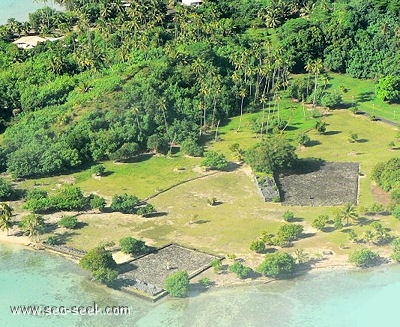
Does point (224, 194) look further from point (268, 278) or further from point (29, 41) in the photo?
point (29, 41)

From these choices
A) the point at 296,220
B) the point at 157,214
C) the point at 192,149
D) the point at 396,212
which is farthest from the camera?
the point at 192,149

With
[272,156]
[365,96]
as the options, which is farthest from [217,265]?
[365,96]

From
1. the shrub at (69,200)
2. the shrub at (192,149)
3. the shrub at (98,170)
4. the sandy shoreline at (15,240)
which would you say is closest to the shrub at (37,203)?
the shrub at (69,200)

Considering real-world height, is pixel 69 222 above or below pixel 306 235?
above

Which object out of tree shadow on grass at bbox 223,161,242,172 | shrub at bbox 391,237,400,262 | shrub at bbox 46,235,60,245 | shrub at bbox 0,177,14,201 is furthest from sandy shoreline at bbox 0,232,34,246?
shrub at bbox 391,237,400,262

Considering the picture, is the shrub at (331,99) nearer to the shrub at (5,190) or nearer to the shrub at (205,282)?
the shrub at (5,190)

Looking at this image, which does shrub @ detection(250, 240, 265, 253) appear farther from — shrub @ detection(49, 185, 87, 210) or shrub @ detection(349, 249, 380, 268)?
shrub @ detection(49, 185, 87, 210)
